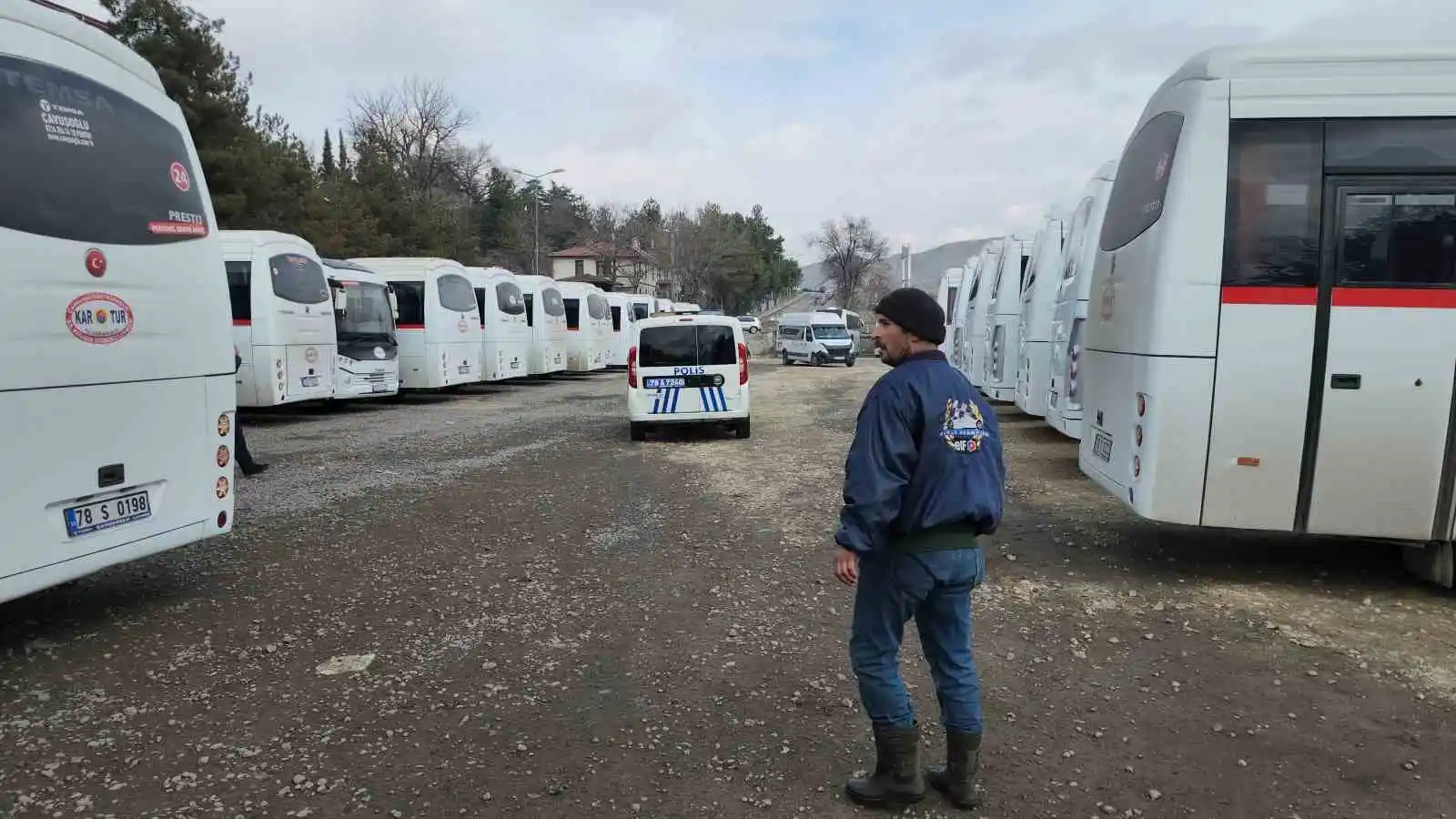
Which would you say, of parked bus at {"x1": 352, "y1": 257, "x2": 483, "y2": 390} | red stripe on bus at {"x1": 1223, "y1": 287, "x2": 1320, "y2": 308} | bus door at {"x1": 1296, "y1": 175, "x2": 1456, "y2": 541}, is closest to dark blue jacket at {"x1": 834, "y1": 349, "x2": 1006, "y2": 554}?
red stripe on bus at {"x1": 1223, "y1": 287, "x2": 1320, "y2": 308}

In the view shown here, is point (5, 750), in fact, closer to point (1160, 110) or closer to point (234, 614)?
point (234, 614)

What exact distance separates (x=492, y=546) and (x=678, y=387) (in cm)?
597

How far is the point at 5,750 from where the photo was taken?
3.76 meters

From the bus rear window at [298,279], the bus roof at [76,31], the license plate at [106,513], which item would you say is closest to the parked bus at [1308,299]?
the license plate at [106,513]

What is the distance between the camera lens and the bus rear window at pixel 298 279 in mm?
14859

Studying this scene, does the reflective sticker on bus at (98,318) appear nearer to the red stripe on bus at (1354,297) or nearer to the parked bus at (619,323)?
the red stripe on bus at (1354,297)

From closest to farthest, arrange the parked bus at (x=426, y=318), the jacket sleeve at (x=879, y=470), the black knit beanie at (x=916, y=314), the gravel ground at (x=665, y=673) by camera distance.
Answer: the jacket sleeve at (x=879, y=470), the black knit beanie at (x=916, y=314), the gravel ground at (x=665, y=673), the parked bus at (x=426, y=318)

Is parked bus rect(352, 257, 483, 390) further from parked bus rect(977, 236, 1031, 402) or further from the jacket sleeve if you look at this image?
Answer: the jacket sleeve

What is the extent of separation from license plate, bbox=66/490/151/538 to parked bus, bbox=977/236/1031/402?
1198cm

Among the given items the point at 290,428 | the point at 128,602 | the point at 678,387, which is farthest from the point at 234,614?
the point at 290,428

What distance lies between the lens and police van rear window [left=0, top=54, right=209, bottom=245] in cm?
454

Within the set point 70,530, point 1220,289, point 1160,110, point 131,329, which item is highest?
point 1160,110

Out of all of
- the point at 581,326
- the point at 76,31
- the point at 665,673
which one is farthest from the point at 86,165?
the point at 581,326

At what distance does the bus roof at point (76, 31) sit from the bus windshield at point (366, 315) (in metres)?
12.5
